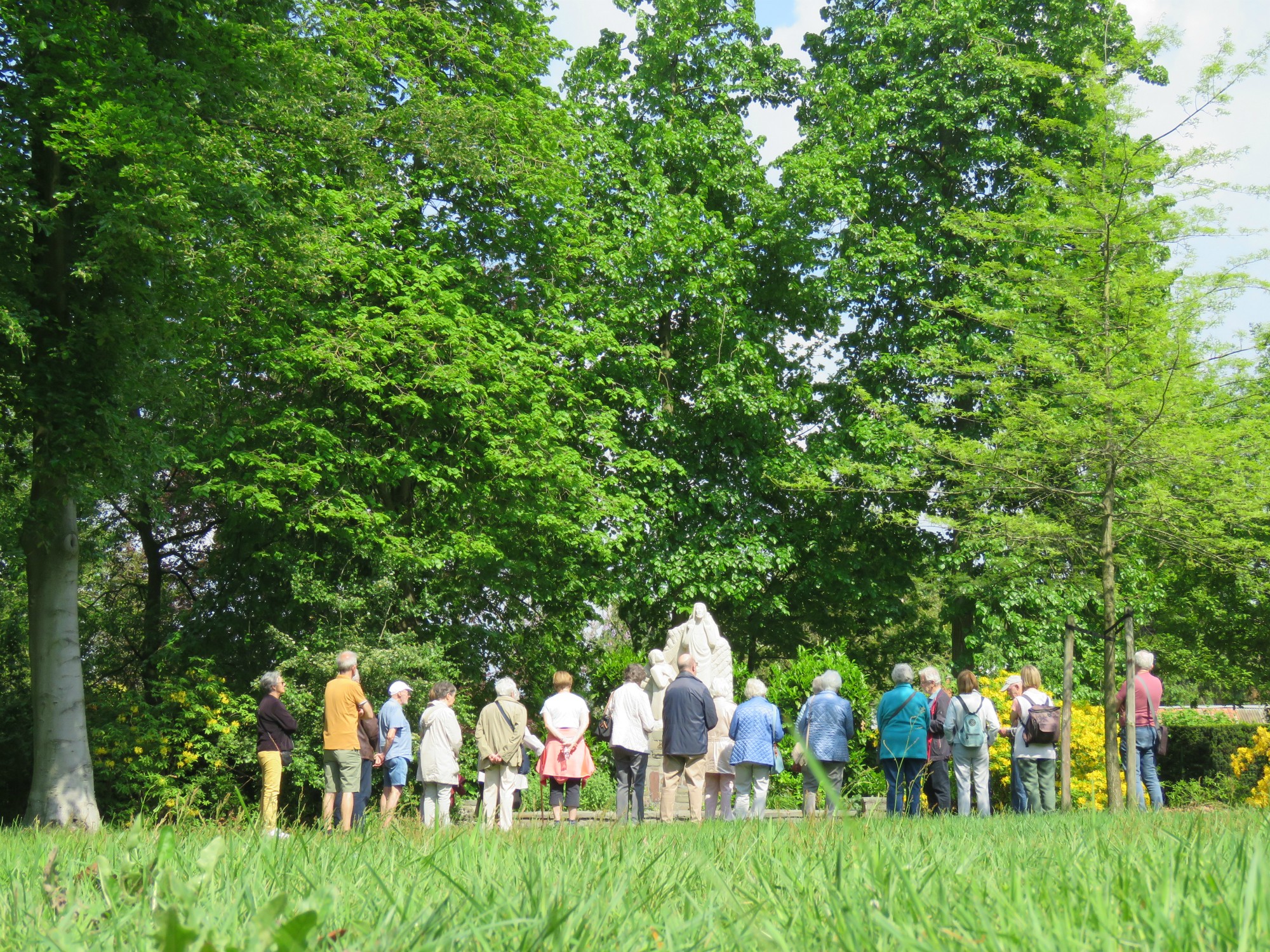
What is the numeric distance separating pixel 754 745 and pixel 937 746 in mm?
2101

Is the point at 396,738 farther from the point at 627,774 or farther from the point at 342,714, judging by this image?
the point at 627,774

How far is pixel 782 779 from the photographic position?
746 inches

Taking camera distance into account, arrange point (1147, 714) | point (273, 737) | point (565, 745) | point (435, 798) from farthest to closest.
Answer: point (1147, 714) → point (435, 798) → point (565, 745) → point (273, 737)

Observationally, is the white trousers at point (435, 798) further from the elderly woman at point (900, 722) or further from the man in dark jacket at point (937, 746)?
the man in dark jacket at point (937, 746)

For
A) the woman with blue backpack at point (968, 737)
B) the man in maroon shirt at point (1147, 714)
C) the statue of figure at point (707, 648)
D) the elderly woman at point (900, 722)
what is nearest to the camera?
the elderly woman at point (900, 722)

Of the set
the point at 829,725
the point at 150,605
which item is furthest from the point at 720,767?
the point at 150,605

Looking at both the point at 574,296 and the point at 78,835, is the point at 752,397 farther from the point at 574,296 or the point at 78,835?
the point at 78,835

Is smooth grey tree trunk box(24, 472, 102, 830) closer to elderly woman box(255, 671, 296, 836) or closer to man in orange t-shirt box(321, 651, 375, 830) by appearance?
elderly woman box(255, 671, 296, 836)

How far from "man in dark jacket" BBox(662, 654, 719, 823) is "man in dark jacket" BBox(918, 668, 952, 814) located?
8.09 feet

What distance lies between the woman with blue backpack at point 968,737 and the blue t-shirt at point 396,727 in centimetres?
633

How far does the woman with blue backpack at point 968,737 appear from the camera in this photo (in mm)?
11938

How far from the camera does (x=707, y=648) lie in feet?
50.4

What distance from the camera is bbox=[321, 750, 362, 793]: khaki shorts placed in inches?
467

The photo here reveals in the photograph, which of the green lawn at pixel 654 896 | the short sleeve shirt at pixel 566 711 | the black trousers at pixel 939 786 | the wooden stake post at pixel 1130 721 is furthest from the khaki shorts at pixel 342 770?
the green lawn at pixel 654 896
